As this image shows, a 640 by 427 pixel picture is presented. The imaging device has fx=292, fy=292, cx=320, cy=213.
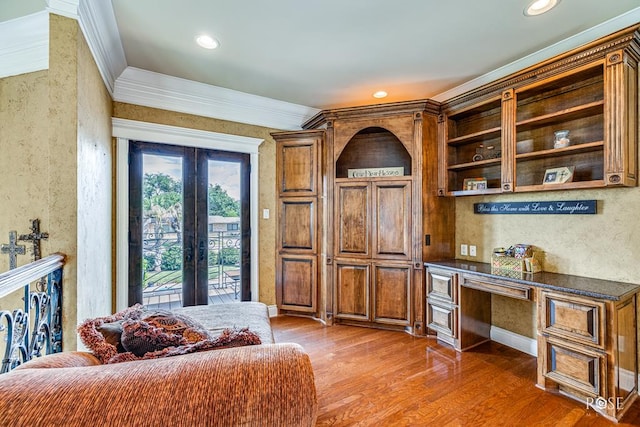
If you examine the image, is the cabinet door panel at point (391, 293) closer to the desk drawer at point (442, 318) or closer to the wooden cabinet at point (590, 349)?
the desk drawer at point (442, 318)

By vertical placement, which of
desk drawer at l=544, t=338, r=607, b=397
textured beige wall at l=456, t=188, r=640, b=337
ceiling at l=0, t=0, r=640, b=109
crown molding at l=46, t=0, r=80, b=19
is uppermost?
ceiling at l=0, t=0, r=640, b=109

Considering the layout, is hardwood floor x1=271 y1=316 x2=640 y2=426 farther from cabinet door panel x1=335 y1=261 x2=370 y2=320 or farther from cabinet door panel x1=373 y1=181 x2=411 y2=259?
cabinet door panel x1=373 y1=181 x2=411 y2=259

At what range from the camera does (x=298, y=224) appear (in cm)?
387

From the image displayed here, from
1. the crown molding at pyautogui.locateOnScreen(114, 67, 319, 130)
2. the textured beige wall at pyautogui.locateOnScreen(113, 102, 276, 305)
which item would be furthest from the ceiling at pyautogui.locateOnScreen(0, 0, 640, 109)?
the textured beige wall at pyautogui.locateOnScreen(113, 102, 276, 305)

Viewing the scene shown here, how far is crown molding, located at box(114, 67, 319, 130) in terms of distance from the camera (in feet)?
10.2

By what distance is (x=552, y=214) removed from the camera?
2.65m

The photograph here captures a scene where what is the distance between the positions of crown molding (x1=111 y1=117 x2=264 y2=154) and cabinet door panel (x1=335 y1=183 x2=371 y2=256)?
4.40 ft

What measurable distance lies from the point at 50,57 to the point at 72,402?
209 cm

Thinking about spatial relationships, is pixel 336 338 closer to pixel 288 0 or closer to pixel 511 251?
pixel 511 251

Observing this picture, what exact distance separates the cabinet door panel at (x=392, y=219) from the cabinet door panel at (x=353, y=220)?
0.39 ft

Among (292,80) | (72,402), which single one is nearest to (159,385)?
(72,402)

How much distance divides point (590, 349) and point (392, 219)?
1904mm

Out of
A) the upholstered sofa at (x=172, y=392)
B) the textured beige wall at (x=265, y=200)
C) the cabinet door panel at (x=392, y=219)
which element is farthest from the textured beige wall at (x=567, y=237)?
the upholstered sofa at (x=172, y=392)

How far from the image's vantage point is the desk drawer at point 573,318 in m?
1.94
